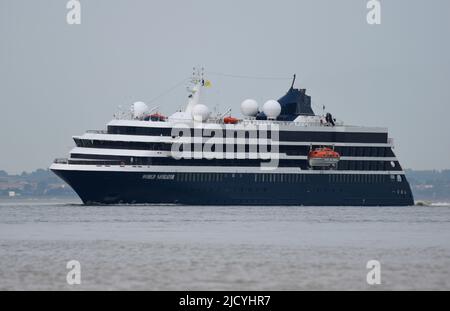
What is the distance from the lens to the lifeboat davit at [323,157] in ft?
329

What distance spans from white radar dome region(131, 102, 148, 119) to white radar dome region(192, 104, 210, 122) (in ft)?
15.2

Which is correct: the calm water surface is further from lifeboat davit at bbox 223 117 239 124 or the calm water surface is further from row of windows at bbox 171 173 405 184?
lifeboat davit at bbox 223 117 239 124

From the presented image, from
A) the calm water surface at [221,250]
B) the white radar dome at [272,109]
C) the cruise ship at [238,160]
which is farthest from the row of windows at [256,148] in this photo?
the calm water surface at [221,250]

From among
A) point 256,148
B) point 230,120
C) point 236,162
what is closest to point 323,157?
point 256,148

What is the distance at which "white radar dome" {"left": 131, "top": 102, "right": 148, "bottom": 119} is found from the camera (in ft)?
322

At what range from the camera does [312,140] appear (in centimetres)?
10194

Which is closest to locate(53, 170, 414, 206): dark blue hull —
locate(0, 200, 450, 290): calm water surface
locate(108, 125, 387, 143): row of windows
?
locate(108, 125, 387, 143): row of windows

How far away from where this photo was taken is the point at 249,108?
351 feet

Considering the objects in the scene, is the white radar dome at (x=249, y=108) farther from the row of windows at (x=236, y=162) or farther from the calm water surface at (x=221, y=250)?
the calm water surface at (x=221, y=250)

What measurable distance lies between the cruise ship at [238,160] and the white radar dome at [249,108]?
101mm

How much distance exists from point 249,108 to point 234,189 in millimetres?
12542

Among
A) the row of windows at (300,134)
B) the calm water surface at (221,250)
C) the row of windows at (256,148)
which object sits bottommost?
the calm water surface at (221,250)

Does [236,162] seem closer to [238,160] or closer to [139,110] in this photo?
[238,160]
